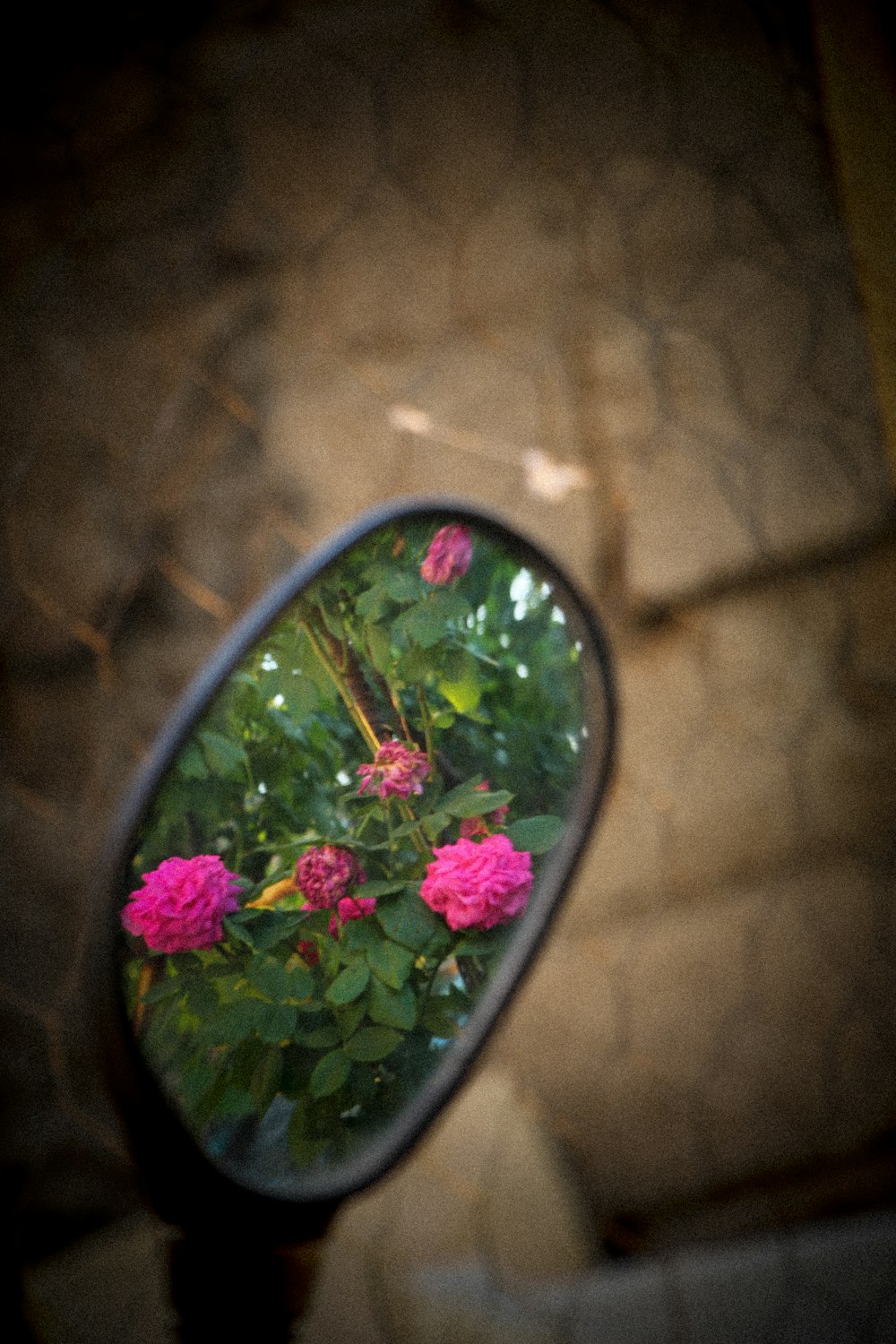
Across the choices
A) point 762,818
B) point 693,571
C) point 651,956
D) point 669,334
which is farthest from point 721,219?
point 651,956

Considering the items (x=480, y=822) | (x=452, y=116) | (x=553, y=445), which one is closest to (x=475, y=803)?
(x=480, y=822)

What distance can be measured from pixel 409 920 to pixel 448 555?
0.12m

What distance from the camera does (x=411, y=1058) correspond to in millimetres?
284

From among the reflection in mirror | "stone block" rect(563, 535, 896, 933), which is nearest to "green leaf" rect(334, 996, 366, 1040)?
the reflection in mirror

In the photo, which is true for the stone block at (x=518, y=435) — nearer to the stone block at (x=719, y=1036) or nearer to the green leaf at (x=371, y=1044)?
the stone block at (x=719, y=1036)

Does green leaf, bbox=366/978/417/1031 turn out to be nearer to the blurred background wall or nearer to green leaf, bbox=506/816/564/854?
green leaf, bbox=506/816/564/854

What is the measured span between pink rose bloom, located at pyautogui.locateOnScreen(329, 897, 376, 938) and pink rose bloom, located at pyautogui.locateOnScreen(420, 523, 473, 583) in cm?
10

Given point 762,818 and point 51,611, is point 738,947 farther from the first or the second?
point 51,611

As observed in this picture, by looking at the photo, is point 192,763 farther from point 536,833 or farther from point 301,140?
point 301,140

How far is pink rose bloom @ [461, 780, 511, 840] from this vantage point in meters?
0.28

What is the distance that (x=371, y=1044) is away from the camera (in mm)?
270

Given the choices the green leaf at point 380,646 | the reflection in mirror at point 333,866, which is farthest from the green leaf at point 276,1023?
the green leaf at point 380,646

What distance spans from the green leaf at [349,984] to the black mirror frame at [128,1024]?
0.05 meters

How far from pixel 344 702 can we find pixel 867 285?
53 cm
